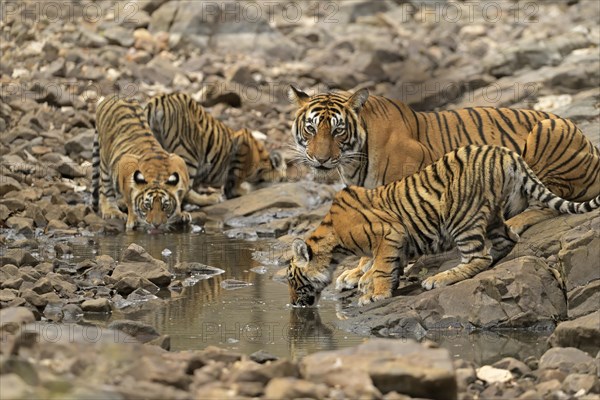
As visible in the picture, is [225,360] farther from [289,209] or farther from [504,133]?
[289,209]

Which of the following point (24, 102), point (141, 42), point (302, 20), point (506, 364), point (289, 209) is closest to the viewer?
point (506, 364)

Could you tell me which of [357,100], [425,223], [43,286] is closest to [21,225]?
[43,286]

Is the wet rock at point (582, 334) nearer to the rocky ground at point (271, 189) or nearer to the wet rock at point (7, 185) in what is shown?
the rocky ground at point (271, 189)

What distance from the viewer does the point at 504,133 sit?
959 centimetres

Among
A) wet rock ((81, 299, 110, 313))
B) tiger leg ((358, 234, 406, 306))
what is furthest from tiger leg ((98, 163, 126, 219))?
tiger leg ((358, 234, 406, 306))

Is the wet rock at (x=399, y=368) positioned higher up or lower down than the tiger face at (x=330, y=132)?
lower down

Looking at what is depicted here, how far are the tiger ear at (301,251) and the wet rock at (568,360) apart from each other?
219 centimetres

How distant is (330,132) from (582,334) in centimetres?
313

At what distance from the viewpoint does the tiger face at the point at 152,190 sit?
11.3 m

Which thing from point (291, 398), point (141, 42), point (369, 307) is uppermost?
point (141, 42)

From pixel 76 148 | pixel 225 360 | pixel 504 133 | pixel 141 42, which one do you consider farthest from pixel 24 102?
pixel 225 360

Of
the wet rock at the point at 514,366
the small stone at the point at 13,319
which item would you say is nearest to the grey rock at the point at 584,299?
the wet rock at the point at 514,366

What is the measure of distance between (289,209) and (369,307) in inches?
173

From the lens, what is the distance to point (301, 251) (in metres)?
8.21
